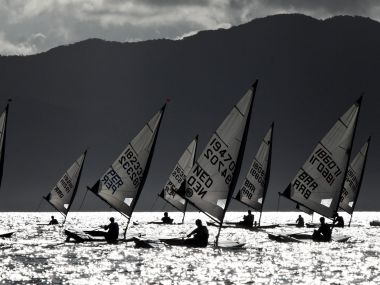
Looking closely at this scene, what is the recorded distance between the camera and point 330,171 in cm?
5047

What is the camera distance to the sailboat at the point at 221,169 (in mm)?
43281

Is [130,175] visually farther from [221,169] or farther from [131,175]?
[221,169]

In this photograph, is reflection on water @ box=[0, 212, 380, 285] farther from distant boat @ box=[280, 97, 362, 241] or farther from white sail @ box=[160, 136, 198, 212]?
white sail @ box=[160, 136, 198, 212]

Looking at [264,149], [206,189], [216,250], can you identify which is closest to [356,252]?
[216,250]

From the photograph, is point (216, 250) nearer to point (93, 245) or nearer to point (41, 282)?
point (93, 245)

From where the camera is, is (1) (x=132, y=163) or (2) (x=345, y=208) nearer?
(1) (x=132, y=163)

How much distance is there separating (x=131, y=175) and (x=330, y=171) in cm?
1163

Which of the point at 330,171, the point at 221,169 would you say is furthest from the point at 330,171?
the point at 221,169

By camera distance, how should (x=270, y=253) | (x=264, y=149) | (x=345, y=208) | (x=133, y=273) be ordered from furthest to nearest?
(x=345, y=208), (x=264, y=149), (x=270, y=253), (x=133, y=273)

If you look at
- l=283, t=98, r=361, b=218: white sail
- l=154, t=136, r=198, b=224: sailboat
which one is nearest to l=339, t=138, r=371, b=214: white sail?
l=154, t=136, r=198, b=224: sailboat

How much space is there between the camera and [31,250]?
164 ft

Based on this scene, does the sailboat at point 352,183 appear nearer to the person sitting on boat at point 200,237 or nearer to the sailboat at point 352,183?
the sailboat at point 352,183

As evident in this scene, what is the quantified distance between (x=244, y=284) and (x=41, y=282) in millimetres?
7806

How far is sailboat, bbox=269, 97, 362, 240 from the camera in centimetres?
5003
